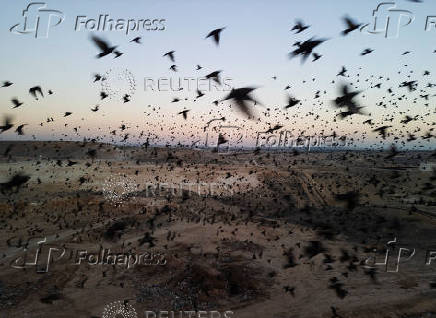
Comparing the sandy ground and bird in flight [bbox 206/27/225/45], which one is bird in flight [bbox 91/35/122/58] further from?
the sandy ground

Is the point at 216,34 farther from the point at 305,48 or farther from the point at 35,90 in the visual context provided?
the point at 35,90

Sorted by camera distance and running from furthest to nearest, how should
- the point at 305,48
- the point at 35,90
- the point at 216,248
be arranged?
the point at 216,248 → the point at 35,90 → the point at 305,48

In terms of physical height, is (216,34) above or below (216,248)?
above

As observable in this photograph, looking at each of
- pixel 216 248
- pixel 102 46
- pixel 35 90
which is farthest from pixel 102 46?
pixel 216 248

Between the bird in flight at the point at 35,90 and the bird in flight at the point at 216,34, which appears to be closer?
the bird in flight at the point at 216,34

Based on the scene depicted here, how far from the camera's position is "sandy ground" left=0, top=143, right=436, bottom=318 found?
13.8m

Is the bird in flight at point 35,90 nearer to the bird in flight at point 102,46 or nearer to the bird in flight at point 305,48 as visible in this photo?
the bird in flight at point 102,46

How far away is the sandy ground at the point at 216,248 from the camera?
13.8 m

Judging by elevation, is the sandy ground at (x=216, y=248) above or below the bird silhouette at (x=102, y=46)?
below

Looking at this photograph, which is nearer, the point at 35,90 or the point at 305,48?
the point at 305,48

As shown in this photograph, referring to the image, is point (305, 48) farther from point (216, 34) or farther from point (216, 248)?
point (216, 248)

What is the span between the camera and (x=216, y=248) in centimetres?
1991

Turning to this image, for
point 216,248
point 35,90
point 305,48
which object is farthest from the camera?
point 216,248

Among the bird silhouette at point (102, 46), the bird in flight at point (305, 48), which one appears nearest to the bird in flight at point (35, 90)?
the bird silhouette at point (102, 46)
